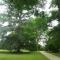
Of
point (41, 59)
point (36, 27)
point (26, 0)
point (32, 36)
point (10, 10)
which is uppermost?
point (26, 0)

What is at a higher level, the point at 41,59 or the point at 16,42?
the point at 16,42

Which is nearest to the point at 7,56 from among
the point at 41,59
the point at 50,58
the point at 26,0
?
the point at 41,59

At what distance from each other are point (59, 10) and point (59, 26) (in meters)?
0.28

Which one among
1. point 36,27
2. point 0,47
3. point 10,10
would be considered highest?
point 10,10

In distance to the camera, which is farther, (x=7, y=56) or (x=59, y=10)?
(x=59, y=10)

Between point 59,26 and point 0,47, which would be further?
point 59,26

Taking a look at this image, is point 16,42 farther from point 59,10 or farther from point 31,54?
point 59,10

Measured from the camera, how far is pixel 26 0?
2512mm

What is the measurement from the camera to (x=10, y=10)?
7.95 feet

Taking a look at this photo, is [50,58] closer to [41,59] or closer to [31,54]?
[41,59]

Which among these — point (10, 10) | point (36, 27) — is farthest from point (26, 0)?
point (36, 27)

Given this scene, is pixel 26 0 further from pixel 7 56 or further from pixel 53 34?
pixel 7 56

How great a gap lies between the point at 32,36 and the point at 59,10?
66 centimetres

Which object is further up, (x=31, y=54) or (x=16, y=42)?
(x=16, y=42)
